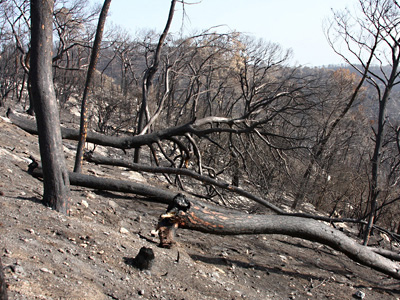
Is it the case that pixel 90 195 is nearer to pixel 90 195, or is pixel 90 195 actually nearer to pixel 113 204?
pixel 90 195

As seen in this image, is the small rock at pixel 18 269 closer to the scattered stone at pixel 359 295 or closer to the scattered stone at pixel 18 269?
the scattered stone at pixel 18 269

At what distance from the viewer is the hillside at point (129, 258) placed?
2682 mm

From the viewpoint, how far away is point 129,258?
3459mm

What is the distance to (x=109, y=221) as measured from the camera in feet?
15.5

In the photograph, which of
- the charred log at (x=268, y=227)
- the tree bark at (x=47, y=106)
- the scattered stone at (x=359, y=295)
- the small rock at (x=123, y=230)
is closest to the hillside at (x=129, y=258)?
the small rock at (x=123, y=230)

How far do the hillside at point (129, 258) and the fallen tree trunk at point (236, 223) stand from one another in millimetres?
211

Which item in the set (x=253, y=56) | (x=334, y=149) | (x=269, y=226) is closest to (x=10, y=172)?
(x=269, y=226)

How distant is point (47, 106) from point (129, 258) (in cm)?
185

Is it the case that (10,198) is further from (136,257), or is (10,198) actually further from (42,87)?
(136,257)

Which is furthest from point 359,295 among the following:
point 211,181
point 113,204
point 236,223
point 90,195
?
point 90,195

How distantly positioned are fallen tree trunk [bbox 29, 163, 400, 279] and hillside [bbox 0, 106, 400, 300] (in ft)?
0.69

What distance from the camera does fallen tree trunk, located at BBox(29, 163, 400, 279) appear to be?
4.29 metres

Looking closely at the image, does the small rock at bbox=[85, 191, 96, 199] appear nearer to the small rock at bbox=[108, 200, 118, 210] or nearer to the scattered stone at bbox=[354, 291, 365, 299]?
the small rock at bbox=[108, 200, 118, 210]

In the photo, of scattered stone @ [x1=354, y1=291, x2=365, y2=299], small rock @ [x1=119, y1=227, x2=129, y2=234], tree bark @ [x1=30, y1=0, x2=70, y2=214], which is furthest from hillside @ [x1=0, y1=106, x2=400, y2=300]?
tree bark @ [x1=30, y1=0, x2=70, y2=214]
